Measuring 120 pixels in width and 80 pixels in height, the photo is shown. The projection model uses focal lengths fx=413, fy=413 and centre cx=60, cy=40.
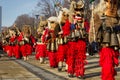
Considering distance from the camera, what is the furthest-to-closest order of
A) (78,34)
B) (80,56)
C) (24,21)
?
(24,21) → (80,56) → (78,34)

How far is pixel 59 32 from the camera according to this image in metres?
17.0

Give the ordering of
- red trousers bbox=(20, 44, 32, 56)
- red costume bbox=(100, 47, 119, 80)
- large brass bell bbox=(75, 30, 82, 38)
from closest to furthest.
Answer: red costume bbox=(100, 47, 119, 80), large brass bell bbox=(75, 30, 82, 38), red trousers bbox=(20, 44, 32, 56)

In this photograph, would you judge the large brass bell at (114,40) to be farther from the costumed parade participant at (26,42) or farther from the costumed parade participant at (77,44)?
the costumed parade participant at (26,42)

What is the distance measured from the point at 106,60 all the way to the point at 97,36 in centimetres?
72

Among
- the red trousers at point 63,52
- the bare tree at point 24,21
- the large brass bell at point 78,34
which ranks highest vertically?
the large brass bell at point 78,34

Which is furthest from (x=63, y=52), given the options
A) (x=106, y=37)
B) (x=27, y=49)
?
(x=27, y=49)

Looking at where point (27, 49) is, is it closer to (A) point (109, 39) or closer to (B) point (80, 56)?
(B) point (80, 56)

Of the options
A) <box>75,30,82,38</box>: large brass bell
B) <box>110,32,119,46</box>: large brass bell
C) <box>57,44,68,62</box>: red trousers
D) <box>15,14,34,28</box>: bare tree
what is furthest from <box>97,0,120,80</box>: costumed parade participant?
<box>15,14,34,28</box>: bare tree

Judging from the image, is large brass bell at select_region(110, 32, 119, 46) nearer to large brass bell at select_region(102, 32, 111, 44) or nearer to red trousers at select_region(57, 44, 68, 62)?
large brass bell at select_region(102, 32, 111, 44)

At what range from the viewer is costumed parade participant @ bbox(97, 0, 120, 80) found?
11.3 m

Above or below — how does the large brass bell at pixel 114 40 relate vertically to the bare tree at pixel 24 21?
above

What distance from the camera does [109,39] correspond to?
11320 millimetres

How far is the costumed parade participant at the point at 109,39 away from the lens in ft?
37.0

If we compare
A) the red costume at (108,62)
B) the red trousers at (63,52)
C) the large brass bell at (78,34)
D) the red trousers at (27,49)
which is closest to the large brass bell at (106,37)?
the red costume at (108,62)
